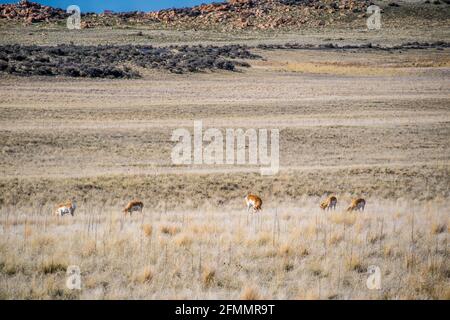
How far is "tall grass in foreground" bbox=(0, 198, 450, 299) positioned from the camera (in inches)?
261

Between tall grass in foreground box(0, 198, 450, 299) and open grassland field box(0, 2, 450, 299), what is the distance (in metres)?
0.03

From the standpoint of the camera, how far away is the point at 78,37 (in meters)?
82.9

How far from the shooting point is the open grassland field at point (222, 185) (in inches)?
281

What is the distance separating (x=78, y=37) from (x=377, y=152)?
70168mm

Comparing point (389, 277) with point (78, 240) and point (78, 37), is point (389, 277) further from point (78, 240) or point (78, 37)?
point (78, 37)

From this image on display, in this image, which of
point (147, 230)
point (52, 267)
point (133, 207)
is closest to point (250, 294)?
point (52, 267)

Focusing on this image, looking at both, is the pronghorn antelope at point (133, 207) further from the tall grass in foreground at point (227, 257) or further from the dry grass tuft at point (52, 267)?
the dry grass tuft at point (52, 267)

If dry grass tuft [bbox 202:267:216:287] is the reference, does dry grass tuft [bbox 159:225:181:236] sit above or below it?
below

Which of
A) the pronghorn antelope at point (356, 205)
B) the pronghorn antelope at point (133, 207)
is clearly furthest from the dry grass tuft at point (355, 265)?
the pronghorn antelope at point (133, 207)

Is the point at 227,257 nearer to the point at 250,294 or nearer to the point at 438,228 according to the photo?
the point at 250,294

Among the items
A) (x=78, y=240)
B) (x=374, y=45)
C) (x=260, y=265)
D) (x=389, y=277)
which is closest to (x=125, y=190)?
(x=78, y=240)

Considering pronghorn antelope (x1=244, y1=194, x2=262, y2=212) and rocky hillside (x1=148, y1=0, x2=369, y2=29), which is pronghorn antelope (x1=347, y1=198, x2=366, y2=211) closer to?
pronghorn antelope (x1=244, y1=194, x2=262, y2=212)

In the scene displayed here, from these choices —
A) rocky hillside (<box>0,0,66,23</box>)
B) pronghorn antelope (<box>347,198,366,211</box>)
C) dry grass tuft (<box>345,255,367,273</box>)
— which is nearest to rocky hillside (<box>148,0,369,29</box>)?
rocky hillside (<box>0,0,66,23</box>)

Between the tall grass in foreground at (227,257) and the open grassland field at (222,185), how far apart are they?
0.03 m
